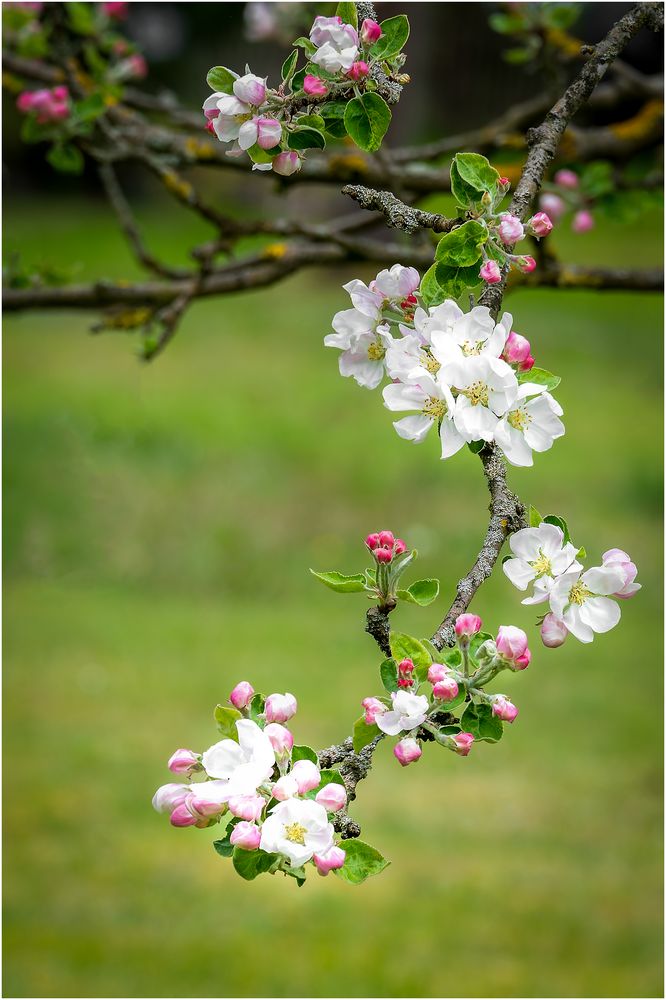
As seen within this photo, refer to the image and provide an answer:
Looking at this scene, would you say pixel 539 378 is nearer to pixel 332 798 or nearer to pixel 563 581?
pixel 563 581

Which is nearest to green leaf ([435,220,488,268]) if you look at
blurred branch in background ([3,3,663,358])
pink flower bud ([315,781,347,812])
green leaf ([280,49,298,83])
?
green leaf ([280,49,298,83])

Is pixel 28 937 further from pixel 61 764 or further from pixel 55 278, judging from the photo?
pixel 55 278

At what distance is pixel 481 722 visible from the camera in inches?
35.4

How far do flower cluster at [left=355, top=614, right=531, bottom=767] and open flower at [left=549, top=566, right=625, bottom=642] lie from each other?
2.3 inches

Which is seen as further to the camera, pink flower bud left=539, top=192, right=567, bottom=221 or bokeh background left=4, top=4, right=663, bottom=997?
bokeh background left=4, top=4, right=663, bottom=997

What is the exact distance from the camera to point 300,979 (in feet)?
10.8

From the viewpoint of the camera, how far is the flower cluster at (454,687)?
87 centimetres

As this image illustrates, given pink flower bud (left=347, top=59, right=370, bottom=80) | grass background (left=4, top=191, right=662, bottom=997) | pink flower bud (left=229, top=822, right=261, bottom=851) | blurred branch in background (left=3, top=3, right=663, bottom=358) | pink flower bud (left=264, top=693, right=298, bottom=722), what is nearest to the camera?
pink flower bud (left=229, top=822, right=261, bottom=851)

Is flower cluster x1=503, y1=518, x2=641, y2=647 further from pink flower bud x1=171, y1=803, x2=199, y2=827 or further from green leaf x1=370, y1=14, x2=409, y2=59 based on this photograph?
green leaf x1=370, y1=14, x2=409, y2=59

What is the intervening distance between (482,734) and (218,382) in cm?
859

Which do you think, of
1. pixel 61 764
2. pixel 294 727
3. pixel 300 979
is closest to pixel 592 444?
pixel 294 727

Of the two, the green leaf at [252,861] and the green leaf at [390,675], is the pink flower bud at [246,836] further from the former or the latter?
the green leaf at [390,675]

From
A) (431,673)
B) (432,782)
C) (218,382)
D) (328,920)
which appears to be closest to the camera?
(431,673)

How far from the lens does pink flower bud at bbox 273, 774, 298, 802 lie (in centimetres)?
82
